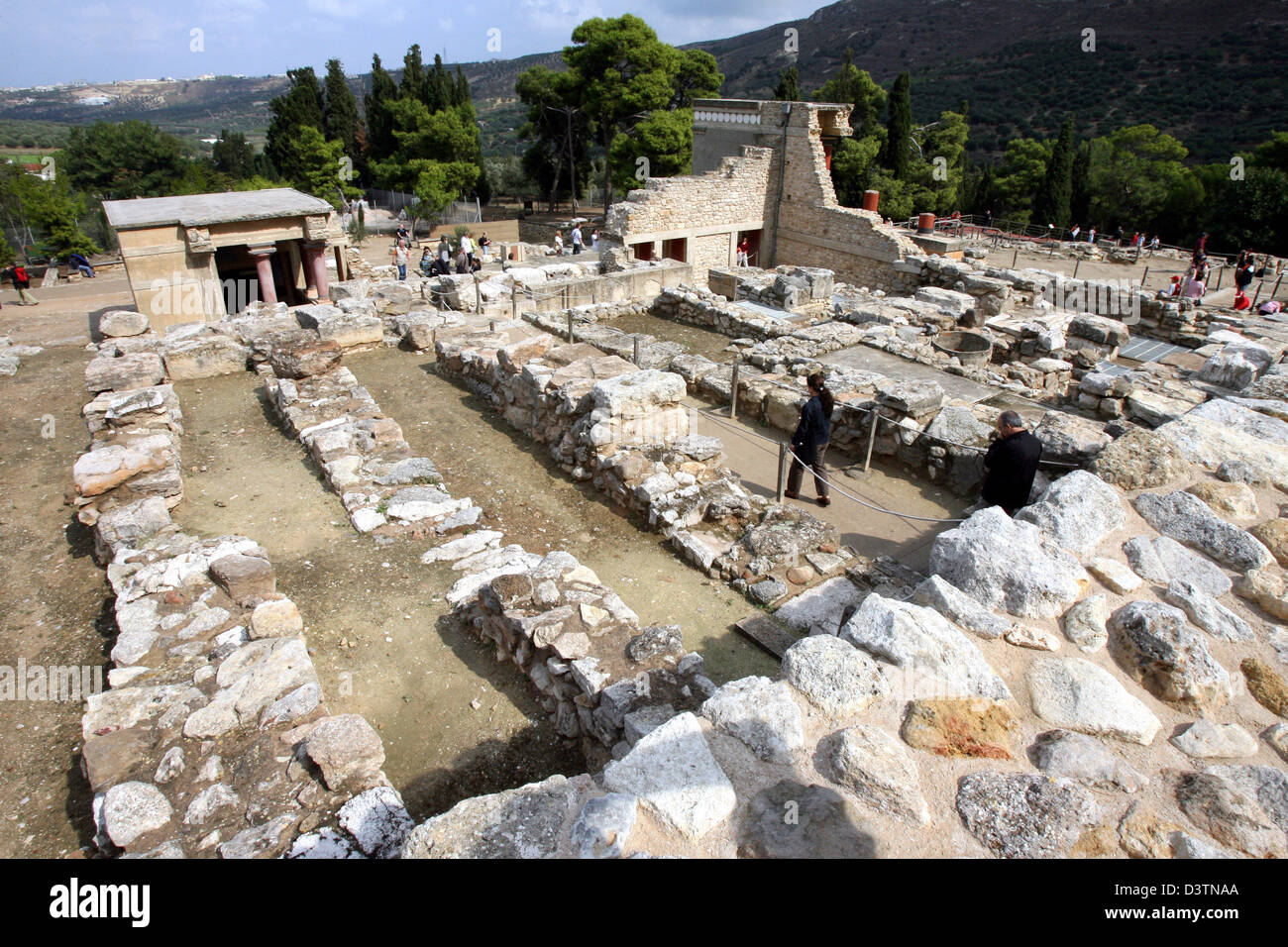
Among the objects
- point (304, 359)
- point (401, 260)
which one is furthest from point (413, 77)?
point (304, 359)

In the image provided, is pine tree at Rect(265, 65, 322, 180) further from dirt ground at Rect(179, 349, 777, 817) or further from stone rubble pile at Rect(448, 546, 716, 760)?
stone rubble pile at Rect(448, 546, 716, 760)

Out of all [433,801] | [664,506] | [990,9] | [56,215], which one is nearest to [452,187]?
[56,215]

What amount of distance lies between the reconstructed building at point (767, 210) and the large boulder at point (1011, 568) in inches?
567

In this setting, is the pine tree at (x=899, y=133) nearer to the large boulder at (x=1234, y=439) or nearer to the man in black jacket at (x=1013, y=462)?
the large boulder at (x=1234, y=439)

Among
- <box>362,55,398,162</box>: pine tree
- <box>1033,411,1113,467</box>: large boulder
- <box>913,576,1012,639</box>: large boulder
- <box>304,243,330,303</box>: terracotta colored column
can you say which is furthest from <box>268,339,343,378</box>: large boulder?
<box>362,55,398,162</box>: pine tree

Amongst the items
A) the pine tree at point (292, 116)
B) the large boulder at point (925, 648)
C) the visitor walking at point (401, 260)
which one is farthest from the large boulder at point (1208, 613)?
the pine tree at point (292, 116)

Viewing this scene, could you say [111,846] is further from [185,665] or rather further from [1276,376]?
[1276,376]

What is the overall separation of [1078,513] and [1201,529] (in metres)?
0.73

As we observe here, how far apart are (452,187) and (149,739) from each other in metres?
34.8

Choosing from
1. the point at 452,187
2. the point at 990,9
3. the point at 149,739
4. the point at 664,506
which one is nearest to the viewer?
the point at 149,739

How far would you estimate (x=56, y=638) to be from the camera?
5.58 m

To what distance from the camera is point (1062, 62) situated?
71125mm

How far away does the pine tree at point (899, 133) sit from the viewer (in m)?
32.8
